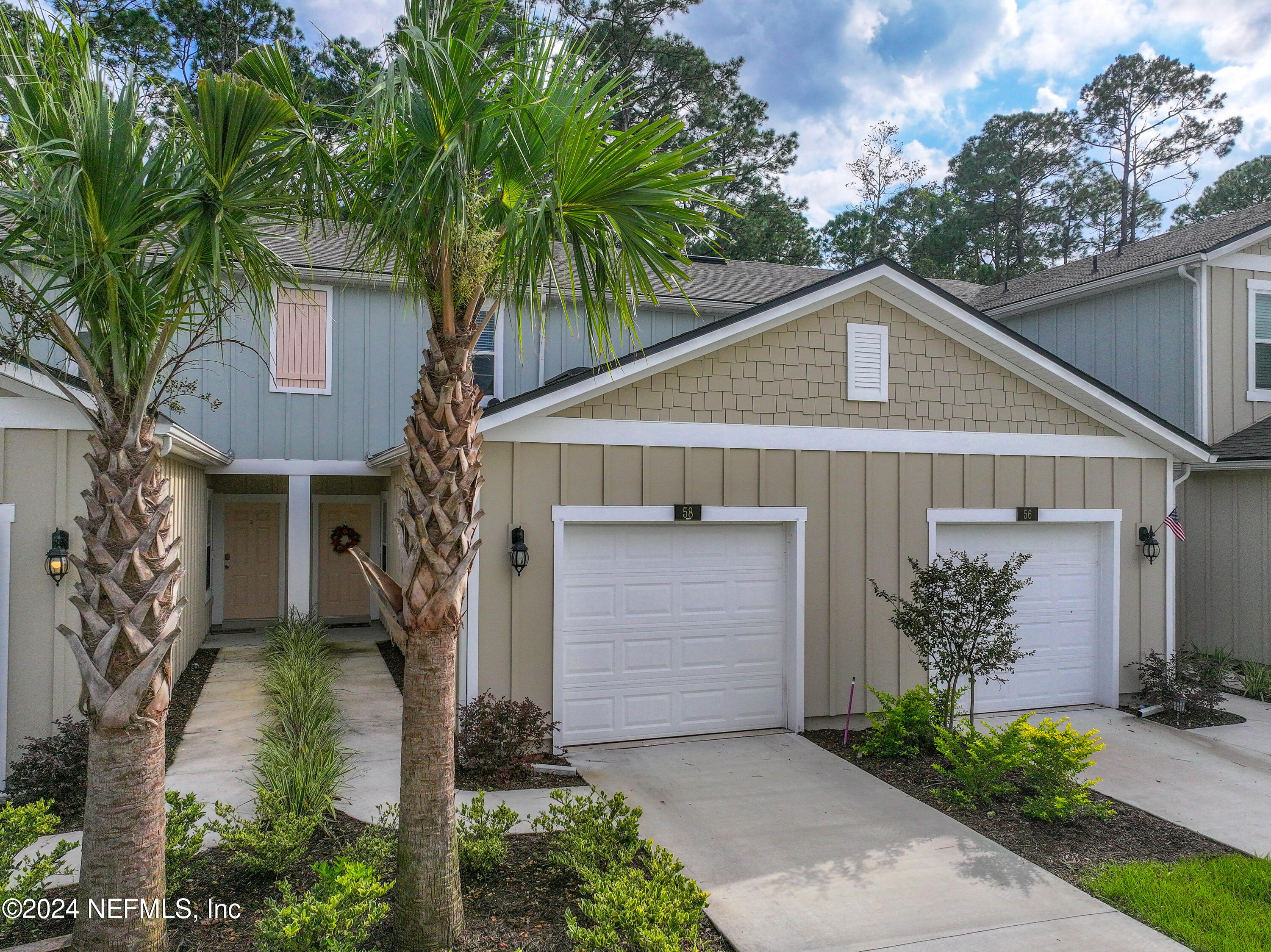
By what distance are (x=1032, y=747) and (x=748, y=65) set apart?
22132mm

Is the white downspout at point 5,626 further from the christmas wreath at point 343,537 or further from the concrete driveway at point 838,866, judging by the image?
the christmas wreath at point 343,537

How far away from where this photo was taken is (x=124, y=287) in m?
3.23

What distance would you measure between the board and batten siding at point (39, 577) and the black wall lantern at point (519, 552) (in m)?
2.61

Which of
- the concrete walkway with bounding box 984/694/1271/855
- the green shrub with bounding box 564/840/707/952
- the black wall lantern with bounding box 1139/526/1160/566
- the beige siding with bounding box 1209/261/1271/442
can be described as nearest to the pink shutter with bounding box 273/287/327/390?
the green shrub with bounding box 564/840/707/952

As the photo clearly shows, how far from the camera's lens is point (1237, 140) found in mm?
27312

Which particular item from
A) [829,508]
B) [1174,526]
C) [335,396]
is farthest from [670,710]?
[335,396]

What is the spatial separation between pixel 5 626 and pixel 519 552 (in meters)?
3.87

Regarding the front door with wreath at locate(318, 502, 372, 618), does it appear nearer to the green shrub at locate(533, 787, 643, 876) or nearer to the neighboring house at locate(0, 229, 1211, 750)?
the neighboring house at locate(0, 229, 1211, 750)

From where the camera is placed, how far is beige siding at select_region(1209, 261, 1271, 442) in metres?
10.8

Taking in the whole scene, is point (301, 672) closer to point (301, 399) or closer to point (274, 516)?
point (301, 399)

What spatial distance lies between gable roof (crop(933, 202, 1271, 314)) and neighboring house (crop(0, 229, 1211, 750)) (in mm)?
3551

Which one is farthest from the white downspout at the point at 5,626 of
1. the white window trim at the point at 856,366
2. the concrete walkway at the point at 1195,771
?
the concrete walkway at the point at 1195,771

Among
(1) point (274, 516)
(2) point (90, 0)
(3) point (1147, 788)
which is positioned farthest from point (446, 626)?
(2) point (90, 0)

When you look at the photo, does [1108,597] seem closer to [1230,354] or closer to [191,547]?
[1230,354]
